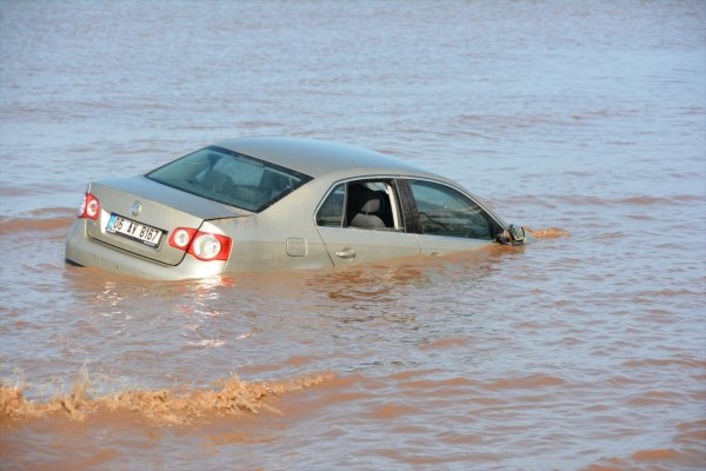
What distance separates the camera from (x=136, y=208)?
30.5ft

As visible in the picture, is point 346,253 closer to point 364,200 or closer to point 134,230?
point 364,200

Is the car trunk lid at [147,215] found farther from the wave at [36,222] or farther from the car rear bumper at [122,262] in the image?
the wave at [36,222]

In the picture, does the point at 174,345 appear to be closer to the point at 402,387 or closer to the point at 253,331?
the point at 253,331

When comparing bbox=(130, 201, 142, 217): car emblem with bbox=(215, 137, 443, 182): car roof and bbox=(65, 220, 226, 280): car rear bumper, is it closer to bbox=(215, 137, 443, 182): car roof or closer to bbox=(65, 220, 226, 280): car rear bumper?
bbox=(65, 220, 226, 280): car rear bumper

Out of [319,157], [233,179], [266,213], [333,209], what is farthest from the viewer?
[319,157]

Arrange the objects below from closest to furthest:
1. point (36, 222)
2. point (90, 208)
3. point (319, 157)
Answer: point (90, 208) → point (319, 157) → point (36, 222)

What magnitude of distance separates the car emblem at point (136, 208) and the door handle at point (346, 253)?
1587 mm

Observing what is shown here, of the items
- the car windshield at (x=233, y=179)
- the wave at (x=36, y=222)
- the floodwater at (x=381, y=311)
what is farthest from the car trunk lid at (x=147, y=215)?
the wave at (x=36, y=222)

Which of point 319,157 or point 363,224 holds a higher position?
point 319,157

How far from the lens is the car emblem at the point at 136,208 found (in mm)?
9289

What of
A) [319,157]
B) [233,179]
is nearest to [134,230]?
[233,179]

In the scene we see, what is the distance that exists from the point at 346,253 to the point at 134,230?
5.49 feet

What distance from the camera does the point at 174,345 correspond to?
839 centimetres

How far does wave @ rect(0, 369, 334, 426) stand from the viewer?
22.5ft
